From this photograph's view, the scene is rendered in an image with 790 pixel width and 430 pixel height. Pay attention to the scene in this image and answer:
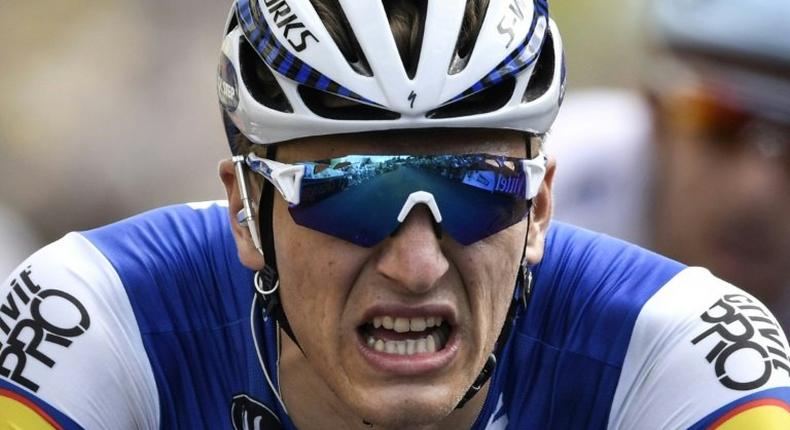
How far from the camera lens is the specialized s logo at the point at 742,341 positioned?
4199mm

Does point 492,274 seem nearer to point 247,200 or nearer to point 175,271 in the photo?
point 247,200

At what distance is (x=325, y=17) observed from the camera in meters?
4.19

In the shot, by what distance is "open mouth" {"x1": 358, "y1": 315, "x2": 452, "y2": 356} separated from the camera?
13.3 ft

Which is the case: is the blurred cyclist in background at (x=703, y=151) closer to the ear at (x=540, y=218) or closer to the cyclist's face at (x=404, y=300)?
the ear at (x=540, y=218)

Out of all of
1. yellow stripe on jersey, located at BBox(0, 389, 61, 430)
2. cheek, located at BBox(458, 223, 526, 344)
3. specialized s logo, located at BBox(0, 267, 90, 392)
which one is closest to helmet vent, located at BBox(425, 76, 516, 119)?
cheek, located at BBox(458, 223, 526, 344)

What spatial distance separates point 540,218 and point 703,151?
11.3 feet

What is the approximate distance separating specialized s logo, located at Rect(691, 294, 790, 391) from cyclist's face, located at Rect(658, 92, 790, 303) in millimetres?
3234

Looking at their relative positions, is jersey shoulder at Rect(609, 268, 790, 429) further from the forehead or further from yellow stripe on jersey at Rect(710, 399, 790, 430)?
the forehead

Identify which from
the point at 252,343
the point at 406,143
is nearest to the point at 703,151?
the point at 252,343

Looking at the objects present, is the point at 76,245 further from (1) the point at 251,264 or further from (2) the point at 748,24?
(2) the point at 748,24

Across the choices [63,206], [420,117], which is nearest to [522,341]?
[420,117]

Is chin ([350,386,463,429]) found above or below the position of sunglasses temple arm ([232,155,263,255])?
below

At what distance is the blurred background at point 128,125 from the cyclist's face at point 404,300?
414 cm

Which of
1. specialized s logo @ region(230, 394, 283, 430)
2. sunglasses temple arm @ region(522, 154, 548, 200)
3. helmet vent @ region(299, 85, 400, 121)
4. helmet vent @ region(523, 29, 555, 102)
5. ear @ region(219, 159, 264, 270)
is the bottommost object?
specialized s logo @ region(230, 394, 283, 430)
